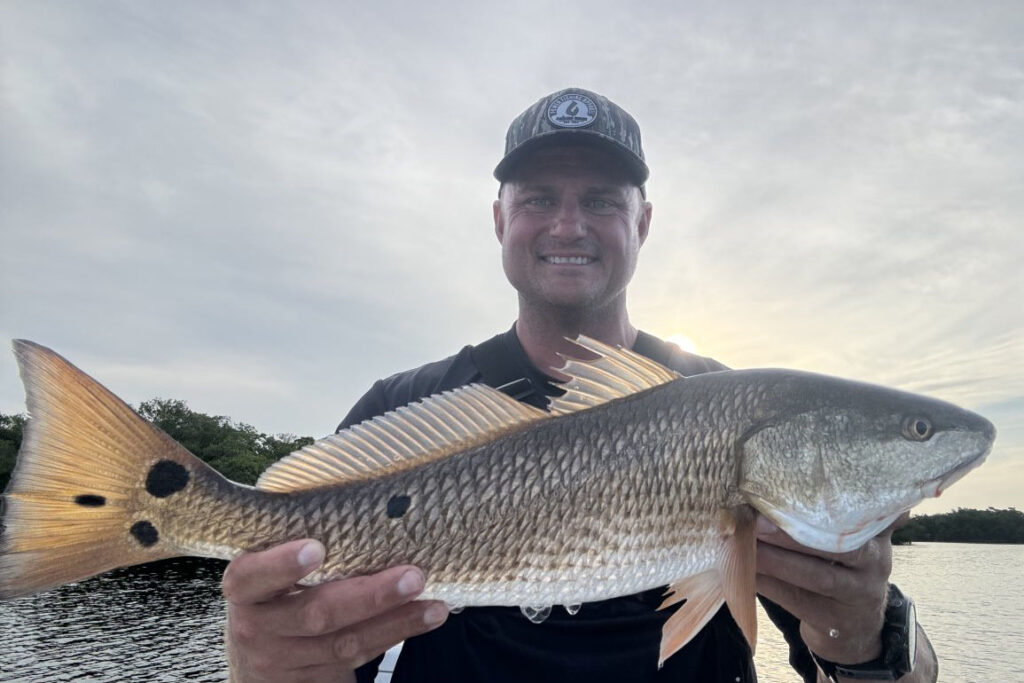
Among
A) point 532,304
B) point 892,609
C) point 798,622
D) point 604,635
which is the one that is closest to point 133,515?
point 604,635

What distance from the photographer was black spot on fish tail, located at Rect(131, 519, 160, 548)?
7.90 feet

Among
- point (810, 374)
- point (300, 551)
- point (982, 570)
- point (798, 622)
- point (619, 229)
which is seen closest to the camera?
point (300, 551)

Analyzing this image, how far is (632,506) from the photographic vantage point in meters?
2.65

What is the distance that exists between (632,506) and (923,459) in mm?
1188

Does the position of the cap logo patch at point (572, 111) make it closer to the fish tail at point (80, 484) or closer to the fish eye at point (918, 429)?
the fish eye at point (918, 429)

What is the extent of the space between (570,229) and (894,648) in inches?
110

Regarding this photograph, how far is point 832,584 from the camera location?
2596mm

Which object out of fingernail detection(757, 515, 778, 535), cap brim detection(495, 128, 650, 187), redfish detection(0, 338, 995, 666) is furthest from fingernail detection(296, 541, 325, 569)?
cap brim detection(495, 128, 650, 187)

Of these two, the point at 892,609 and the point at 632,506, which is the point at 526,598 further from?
the point at 892,609

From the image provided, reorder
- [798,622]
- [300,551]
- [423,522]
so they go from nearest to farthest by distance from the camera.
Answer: [300,551], [423,522], [798,622]

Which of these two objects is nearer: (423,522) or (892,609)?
(423,522)

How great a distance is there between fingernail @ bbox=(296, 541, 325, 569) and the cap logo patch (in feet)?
10.2

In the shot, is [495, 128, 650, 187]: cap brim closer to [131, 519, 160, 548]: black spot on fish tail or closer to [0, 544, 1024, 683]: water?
[131, 519, 160, 548]: black spot on fish tail

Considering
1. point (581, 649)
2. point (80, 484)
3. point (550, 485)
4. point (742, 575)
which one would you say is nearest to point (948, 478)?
point (742, 575)
